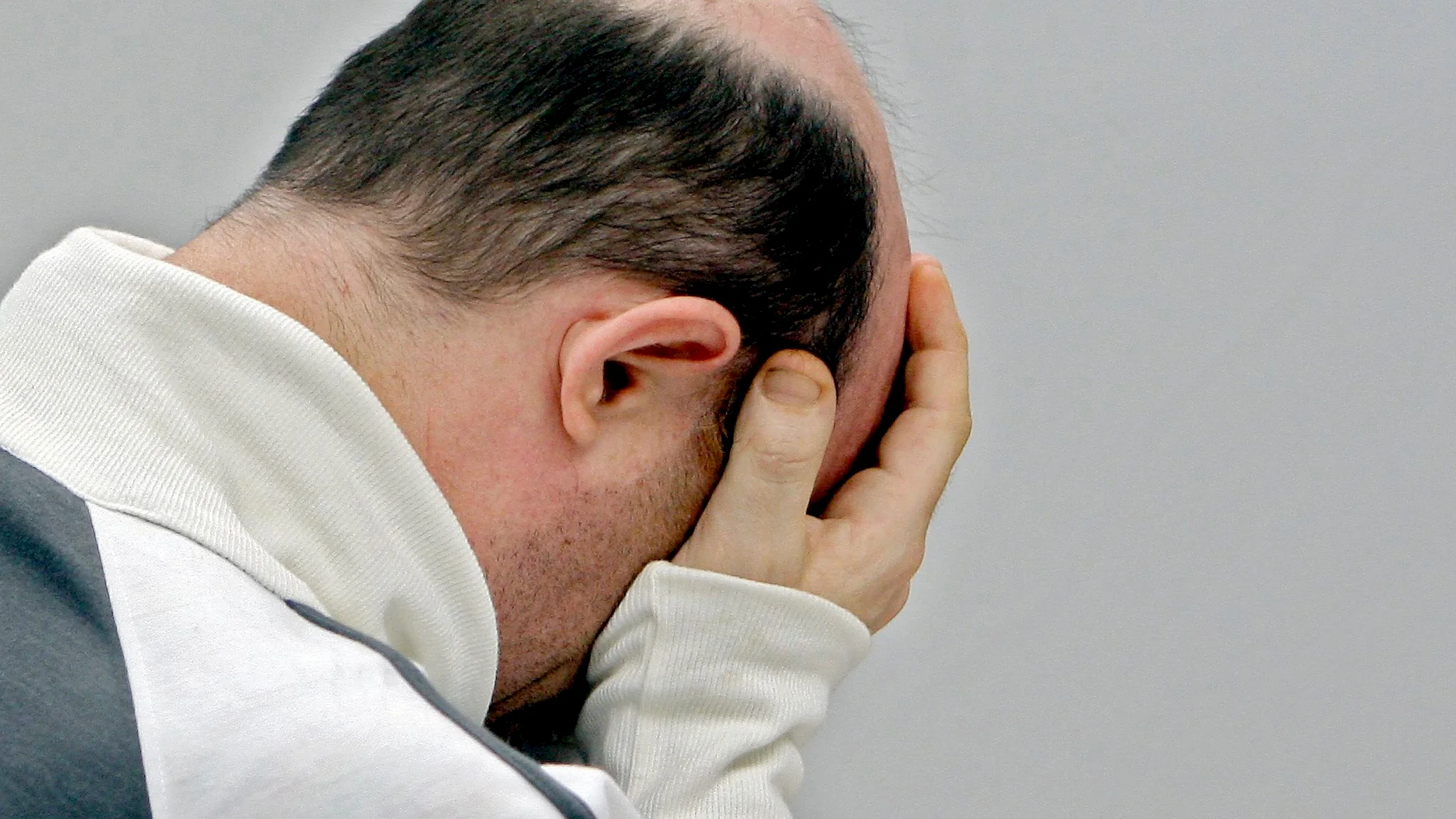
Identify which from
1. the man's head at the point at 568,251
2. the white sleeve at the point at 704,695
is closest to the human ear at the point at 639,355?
the man's head at the point at 568,251

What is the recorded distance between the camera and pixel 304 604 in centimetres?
63

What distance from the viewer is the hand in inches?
32.1

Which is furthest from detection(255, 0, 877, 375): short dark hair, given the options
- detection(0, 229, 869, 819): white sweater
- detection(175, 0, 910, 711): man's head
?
detection(0, 229, 869, 819): white sweater

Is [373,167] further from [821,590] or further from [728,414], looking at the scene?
[821,590]

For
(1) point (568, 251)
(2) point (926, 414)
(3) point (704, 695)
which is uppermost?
(1) point (568, 251)

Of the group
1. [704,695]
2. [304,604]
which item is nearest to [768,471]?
[704,695]

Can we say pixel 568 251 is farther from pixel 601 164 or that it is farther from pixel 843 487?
pixel 843 487

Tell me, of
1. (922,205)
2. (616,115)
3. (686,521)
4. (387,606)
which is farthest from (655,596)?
(922,205)

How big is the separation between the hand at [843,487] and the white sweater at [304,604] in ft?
0.08

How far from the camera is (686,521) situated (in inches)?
32.9

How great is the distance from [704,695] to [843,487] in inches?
8.2

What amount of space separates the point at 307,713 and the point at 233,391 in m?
0.18

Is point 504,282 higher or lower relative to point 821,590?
higher

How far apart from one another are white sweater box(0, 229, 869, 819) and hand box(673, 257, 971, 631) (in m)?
0.03
